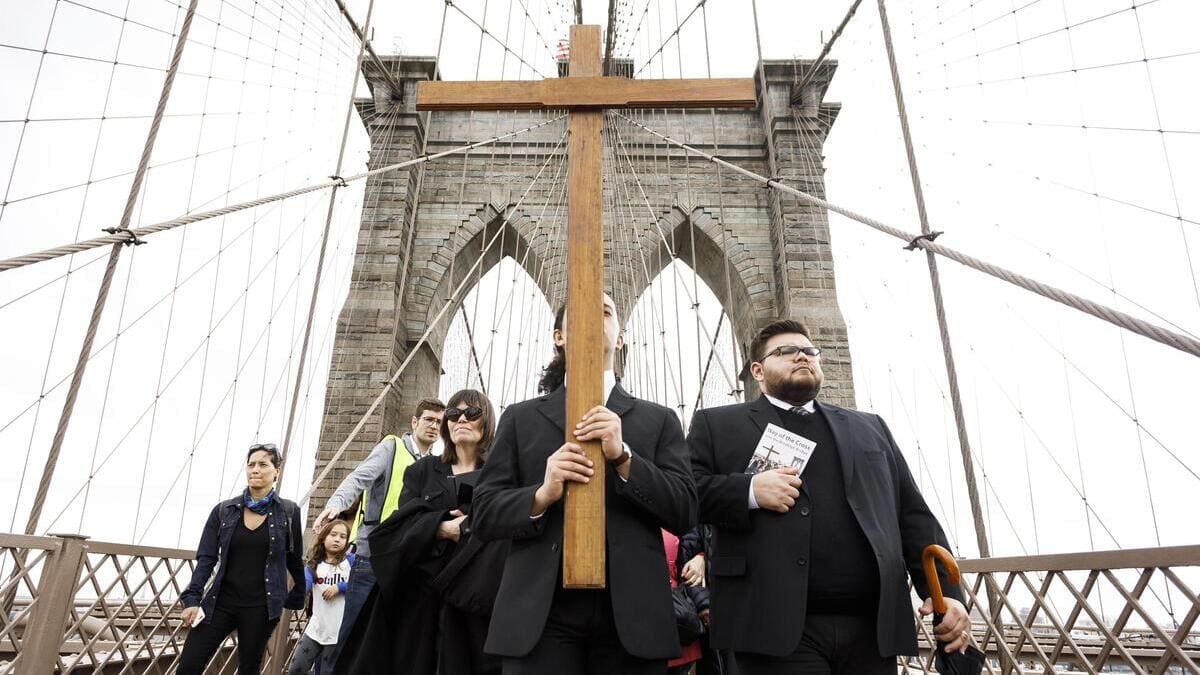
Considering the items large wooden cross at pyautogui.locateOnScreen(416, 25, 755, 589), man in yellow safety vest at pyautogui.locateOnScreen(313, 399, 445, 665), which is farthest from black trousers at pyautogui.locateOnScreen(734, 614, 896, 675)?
man in yellow safety vest at pyautogui.locateOnScreen(313, 399, 445, 665)

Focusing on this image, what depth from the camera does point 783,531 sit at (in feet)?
4.00

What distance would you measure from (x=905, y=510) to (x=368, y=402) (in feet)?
22.8

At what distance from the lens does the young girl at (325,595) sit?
2494 mm

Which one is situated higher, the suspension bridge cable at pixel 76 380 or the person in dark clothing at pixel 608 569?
the suspension bridge cable at pixel 76 380

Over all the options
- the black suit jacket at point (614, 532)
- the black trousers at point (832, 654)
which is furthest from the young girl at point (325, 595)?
the black trousers at point (832, 654)

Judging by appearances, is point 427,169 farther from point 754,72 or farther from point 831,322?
point 831,322

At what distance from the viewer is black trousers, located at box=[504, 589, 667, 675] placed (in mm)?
1022

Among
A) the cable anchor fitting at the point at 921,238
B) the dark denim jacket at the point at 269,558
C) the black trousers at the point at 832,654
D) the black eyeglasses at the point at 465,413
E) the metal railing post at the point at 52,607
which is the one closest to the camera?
the black trousers at the point at 832,654

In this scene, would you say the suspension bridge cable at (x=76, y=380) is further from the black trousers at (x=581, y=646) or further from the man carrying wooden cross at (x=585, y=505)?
the black trousers at (x=581, y=646)

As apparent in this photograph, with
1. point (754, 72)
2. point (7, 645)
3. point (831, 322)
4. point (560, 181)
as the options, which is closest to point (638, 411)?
point (7, 645)

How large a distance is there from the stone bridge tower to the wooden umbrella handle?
6.46 m

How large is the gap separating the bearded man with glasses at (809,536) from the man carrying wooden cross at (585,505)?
0.17 m

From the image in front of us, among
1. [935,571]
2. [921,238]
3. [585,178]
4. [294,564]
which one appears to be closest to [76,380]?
[294,564]

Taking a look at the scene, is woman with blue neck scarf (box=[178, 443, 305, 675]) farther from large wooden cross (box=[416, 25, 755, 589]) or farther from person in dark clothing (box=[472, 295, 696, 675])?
large wooden cross (box=[416, 25, 755, 589])
